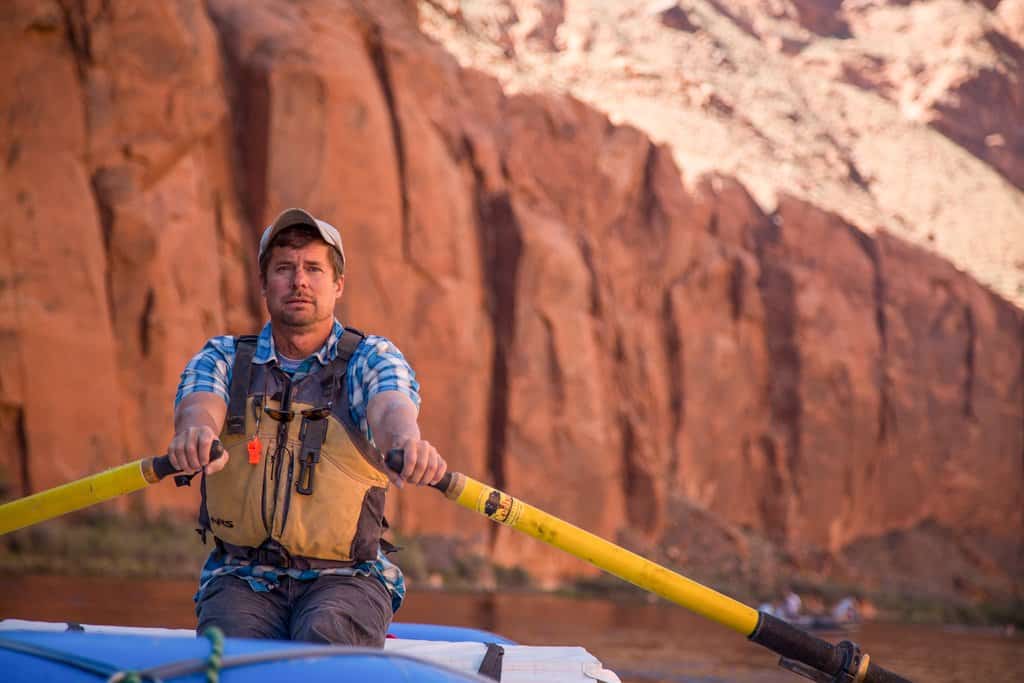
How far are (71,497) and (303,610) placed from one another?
0.92 m

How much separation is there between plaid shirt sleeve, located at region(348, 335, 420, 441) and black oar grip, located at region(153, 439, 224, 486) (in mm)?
449

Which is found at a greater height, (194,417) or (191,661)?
(194,417)

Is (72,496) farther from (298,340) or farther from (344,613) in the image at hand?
(344,613)

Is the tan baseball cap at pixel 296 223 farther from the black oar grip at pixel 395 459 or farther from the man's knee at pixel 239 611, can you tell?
the man's knee at pixel 239 611

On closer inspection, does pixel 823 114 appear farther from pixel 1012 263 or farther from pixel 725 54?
pixel 1012 263

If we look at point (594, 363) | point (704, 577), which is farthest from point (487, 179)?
point (704, 577)

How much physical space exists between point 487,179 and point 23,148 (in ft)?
→ 36.7

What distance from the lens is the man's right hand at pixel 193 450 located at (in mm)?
3330

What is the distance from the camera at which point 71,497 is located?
3.84 metres

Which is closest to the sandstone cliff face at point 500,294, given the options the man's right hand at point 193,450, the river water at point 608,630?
the river water at point 608,630

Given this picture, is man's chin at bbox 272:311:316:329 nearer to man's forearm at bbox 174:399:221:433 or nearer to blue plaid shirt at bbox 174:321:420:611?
blue plaid shirt at bbox 174:321:420:611

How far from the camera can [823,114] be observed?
198ft

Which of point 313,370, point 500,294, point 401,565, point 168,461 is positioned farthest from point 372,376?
point 500,294

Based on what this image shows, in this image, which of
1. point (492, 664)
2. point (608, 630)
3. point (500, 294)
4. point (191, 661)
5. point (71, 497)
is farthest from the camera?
point (500, 294)
